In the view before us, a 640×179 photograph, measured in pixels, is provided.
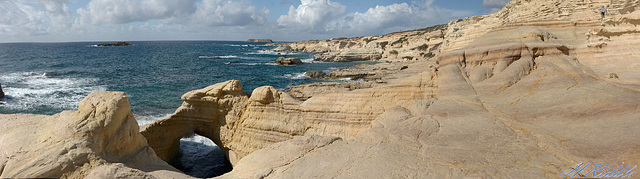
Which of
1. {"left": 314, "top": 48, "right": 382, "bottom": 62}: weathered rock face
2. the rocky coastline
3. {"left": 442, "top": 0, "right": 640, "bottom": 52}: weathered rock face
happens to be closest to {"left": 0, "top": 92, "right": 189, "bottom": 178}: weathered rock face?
the rocky coastline

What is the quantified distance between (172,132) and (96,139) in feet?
17.4

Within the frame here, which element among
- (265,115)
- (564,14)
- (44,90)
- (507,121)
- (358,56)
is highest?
(564,14)

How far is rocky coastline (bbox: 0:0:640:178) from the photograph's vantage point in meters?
5.36

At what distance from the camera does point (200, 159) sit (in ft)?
42.2

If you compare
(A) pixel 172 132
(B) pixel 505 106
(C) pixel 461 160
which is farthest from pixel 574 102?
(A) pixel 172 132

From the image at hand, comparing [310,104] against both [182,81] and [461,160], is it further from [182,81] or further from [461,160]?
[182,81]

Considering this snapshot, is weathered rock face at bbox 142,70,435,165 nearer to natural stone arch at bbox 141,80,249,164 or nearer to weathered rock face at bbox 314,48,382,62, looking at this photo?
natural stone arch at bbox 141,80,249,164

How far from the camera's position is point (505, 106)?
721cm

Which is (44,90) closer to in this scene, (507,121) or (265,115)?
(265,115)

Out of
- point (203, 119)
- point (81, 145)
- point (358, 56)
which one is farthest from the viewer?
point (358, 56)

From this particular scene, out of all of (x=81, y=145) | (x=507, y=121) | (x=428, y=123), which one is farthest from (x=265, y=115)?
(x=507, y=121)

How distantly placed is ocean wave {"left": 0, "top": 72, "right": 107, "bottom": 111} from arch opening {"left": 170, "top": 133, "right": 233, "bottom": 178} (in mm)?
14545

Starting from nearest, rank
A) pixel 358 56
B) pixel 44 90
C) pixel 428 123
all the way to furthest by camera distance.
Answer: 1. pixel 428 123
2. pixel 44 90
3. pixel 358 56

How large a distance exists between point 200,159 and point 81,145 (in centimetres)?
701
